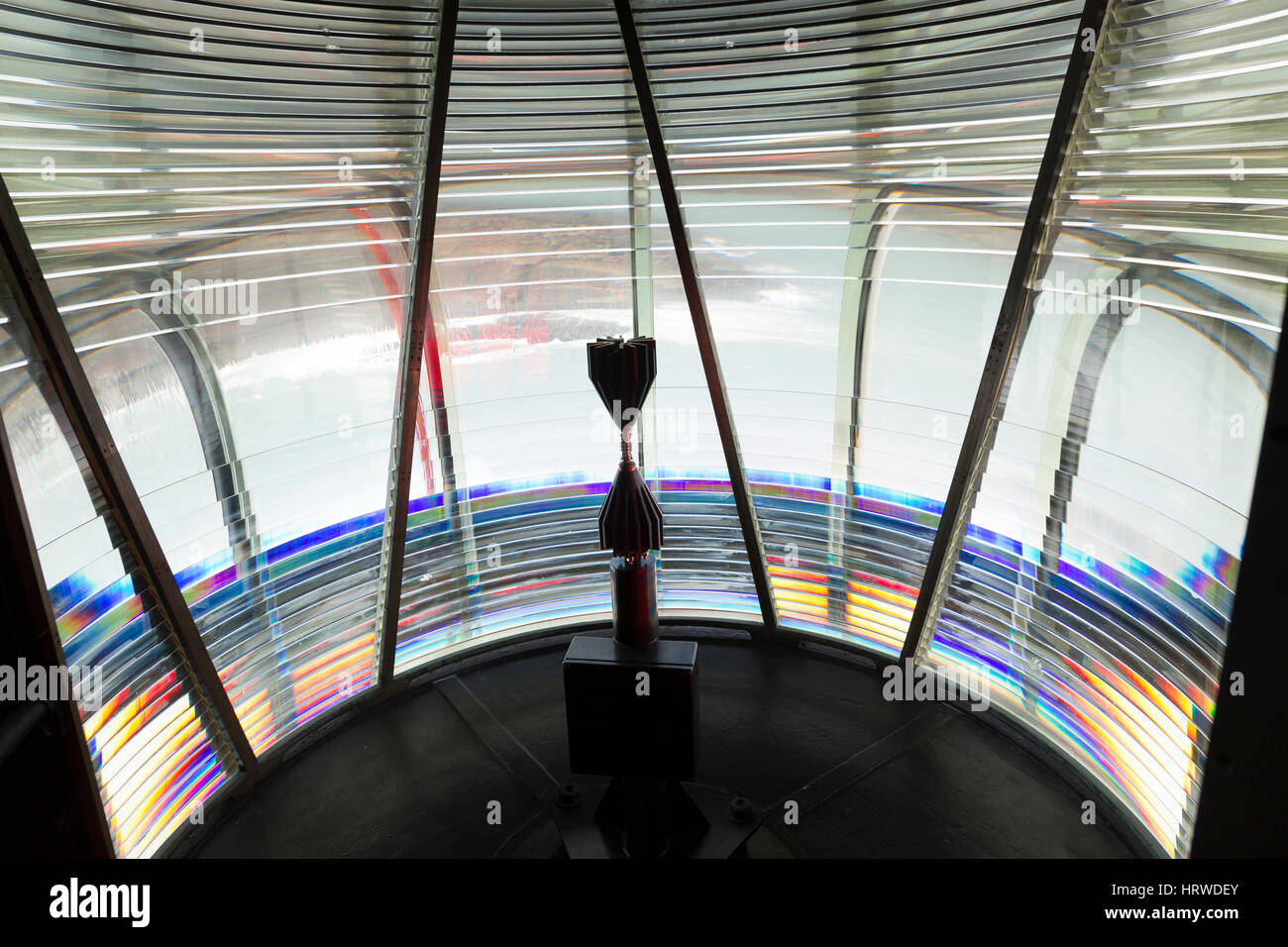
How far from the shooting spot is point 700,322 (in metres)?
4.55

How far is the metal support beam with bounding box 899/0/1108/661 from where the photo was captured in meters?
3.25

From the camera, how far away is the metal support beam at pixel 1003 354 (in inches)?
128

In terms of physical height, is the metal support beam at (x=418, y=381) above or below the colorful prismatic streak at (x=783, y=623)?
above

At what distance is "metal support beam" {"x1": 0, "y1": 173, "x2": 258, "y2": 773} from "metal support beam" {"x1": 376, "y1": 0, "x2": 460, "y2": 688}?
0.95 meters

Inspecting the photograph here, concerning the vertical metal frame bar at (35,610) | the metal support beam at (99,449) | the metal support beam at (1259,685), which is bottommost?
the metal support beam at (1259,685)

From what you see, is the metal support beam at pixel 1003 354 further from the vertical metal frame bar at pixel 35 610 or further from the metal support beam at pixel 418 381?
the vertical metal frame bar at pixel 35 610

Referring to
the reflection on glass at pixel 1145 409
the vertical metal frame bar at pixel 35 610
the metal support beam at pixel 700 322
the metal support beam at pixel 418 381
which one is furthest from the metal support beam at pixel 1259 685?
the metal support beam at pixel 418 381

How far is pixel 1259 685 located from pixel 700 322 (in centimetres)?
334

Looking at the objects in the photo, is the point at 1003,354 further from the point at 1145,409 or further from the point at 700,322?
the point at 700,322

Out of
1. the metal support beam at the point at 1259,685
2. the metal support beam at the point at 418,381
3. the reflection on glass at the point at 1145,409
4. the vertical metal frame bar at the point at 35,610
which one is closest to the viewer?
the metal support beam at the point at 1259,685

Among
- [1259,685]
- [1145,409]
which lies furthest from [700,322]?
[1259,685]

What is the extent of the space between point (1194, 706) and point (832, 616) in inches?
81.0

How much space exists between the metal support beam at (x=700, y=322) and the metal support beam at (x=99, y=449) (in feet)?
8.38
